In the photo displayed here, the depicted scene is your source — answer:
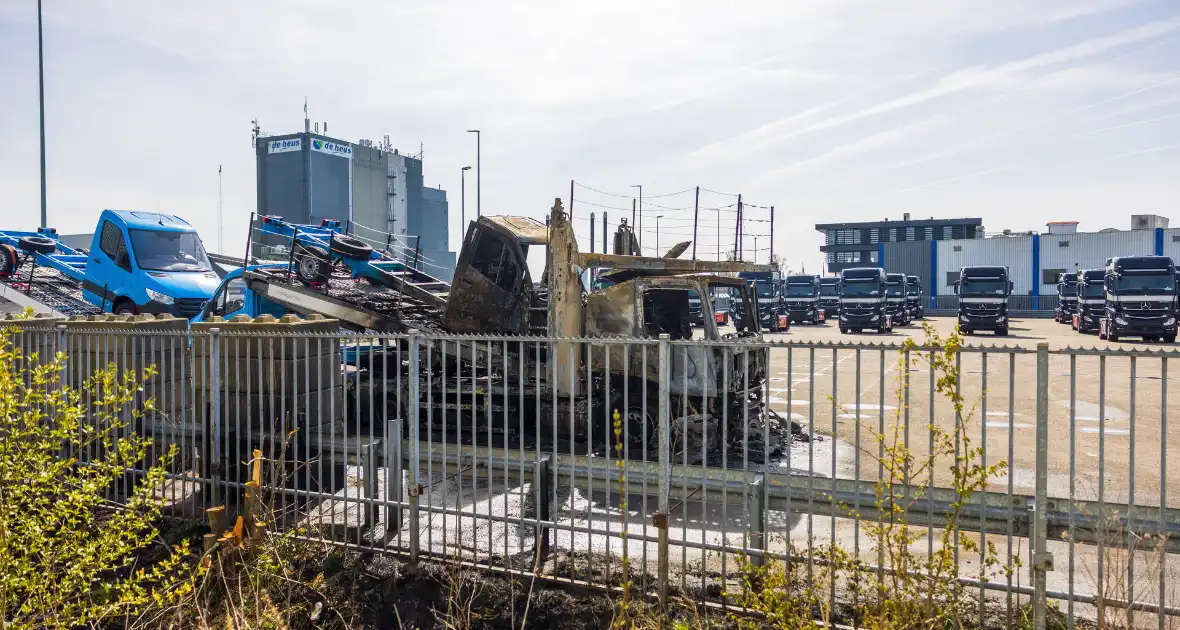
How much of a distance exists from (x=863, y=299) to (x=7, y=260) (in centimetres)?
2640

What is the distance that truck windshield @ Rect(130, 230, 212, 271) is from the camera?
1642 cm

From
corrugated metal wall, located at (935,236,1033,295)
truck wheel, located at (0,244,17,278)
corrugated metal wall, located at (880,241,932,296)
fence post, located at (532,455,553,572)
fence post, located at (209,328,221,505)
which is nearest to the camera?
fence post, located at (532,455,553,572)

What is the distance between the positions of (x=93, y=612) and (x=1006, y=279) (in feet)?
96.9

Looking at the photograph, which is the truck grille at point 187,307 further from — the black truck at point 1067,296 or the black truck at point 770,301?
the black truck at point 1067,296

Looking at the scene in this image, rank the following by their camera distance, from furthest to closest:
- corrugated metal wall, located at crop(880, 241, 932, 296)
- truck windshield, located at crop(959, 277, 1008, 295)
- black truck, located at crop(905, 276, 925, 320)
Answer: corrugated metal wall, located at crop(880, 241, 932, 296), black truck, located at crop(905, 276, 925, 320), truck windshield, located at crop(959, 277, 1008, 295)

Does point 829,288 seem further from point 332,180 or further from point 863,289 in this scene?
point 332,180

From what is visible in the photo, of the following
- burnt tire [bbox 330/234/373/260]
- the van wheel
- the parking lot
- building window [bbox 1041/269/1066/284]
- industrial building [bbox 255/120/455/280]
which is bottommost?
the parking lot

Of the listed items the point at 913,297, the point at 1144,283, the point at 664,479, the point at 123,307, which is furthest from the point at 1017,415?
the point at 913,297

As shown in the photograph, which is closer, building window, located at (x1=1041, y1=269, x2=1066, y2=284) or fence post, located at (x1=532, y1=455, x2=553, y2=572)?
fence post, located at (x1=532, y1=455, x2=553, y2=572)

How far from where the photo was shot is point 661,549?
4461mm

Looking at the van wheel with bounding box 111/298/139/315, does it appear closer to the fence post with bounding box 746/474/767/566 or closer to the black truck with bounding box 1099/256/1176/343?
the fence post with bounding box 746/474/767/566

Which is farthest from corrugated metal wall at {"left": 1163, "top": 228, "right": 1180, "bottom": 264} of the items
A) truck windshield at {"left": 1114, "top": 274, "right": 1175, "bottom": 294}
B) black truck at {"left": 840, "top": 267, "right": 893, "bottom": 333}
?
truck windshield at {"left": 1114, "top": 274, "right": 1175, "bottom": 294}

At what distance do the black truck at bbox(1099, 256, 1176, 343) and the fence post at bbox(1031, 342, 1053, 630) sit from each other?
75.2 ft

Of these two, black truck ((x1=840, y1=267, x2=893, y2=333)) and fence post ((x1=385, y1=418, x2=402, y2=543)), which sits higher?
black truck ((x1=840, y1=267, x2=893, y2=333))
